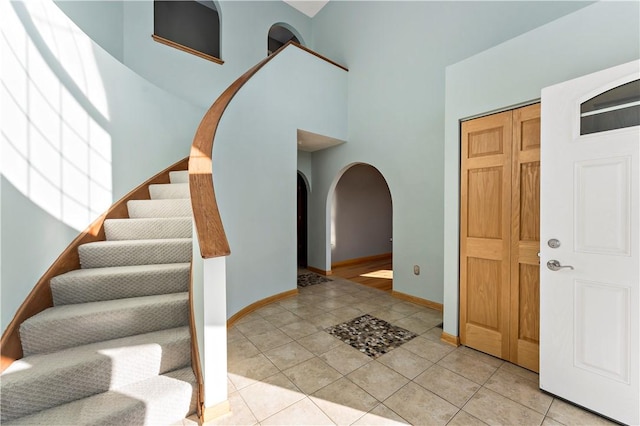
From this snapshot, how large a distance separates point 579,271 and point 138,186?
396 centimetres

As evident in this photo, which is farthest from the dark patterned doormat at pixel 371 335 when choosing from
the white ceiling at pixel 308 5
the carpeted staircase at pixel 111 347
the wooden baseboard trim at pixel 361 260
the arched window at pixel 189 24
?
the white ceiling at pixel 308 5

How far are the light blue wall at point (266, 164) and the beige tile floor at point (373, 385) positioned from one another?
0.80m

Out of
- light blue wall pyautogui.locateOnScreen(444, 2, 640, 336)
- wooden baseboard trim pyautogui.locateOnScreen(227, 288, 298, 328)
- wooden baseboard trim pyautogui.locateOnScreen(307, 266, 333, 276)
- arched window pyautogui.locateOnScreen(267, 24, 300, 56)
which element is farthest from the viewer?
arched window pyautogui.locateOnScreen(267, 24, 300, 56)

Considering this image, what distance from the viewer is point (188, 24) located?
16.9ft

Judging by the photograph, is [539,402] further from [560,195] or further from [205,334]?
[205,334]

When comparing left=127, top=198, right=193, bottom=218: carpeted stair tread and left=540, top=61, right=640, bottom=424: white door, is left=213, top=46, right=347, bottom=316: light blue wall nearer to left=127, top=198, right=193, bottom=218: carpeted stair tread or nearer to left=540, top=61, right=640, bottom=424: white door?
left=127, top=198, right=193, bottom=218: carpeted stair tread

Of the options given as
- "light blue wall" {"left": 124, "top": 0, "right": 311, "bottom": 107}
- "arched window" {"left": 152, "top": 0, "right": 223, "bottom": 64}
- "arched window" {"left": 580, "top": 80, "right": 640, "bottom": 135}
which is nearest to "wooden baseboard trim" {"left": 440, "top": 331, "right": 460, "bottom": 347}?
"arched window" {"left": 580, "top": 80, "right": 640, "bottom": 135}

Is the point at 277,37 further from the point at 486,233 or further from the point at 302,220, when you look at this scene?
the point at 486,233

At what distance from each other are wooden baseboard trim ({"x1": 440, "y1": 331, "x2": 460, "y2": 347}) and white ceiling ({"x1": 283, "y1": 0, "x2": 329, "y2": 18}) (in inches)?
238

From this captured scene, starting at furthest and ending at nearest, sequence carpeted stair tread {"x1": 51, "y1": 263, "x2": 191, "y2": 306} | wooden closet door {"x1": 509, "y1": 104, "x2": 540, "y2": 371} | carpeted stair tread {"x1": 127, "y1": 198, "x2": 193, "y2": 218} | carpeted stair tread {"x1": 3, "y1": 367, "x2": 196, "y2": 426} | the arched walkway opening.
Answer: the arched walkway opening < carpeted stair tread {"x1": 127, "y1": 198, "x2": 193, "y2": 218} < wooden closet door {"x1": 509, "y1": 104, "x2": 540, "y2": 371} < carpeted stair tread {"x1": 51, "y1": 263, "x2": 191, "y2": 306} < carpeted stair tread {"x1": 3, "y1": 367, "x2": 196, "y2": 426}

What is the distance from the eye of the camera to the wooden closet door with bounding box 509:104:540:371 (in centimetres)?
201

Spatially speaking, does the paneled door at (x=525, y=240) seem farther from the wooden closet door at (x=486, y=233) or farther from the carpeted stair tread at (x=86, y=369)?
the carpeted stair tread at (x=86, y=369)

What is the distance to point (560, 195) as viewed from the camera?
175cm

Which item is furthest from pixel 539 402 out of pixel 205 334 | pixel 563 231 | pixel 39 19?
pixel 39 19
